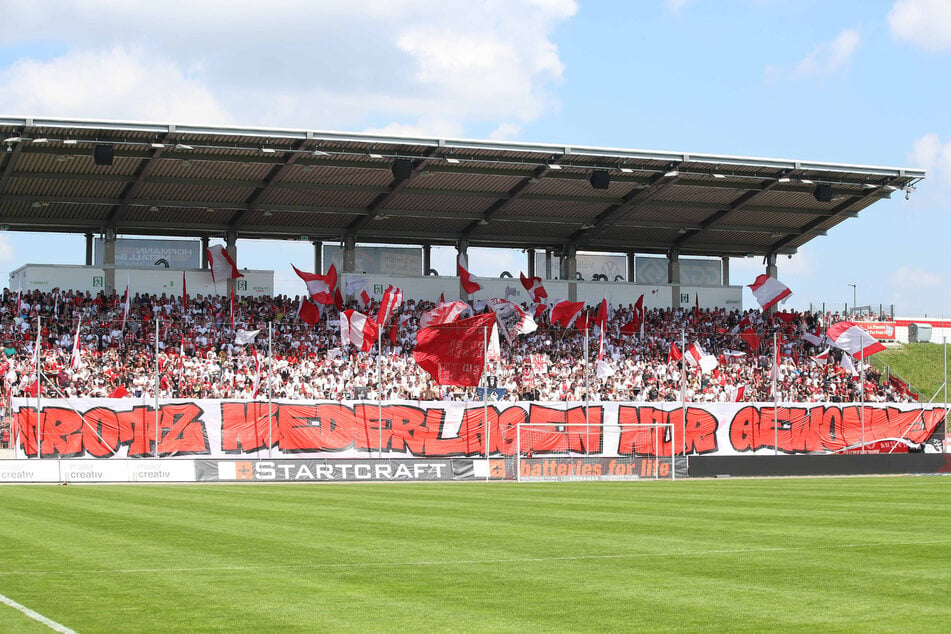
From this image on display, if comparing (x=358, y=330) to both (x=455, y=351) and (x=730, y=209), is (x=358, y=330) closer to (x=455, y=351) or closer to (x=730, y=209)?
(x=455, y=351)

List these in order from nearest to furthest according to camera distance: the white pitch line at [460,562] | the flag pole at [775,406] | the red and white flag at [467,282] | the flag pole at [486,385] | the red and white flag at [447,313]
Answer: the white pitch line at [460,562], the flag pole at [486,385], the flag pole at [775,406], the red and white flag at [447,313], the red and white flag at [467,282]

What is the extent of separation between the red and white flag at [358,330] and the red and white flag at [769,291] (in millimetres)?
21159

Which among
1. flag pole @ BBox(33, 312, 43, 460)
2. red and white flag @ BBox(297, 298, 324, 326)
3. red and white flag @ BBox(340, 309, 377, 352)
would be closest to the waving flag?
red and white flag @ BBox(340, 309, 377, 352)

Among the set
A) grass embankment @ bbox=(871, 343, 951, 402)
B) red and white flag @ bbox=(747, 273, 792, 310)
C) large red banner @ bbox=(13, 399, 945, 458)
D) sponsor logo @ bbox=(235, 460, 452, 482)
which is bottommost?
sponsor logo @ bbox=(235, 460, 452, 482)

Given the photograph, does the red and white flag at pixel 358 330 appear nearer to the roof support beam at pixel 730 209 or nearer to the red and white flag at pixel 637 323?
the red and white flag at pixel 637 323

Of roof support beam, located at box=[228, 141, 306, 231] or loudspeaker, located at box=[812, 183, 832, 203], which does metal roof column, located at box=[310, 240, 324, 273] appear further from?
loudspeaker, located at box=[812, 183, 832, 203]

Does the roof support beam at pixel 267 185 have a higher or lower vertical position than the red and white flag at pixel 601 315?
higher

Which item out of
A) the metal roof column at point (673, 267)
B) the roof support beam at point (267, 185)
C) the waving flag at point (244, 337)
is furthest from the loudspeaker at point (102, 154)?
the metal roof column at point (673, 267)

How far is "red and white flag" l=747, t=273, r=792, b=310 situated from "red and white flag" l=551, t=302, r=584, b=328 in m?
9.94

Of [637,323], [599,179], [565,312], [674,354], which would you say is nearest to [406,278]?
[565,312]

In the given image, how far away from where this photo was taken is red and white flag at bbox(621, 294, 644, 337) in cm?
5521

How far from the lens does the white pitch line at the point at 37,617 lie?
30.6 ft

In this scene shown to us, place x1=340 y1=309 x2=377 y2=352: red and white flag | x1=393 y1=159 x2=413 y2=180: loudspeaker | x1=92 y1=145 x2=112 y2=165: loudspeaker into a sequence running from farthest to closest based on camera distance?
1. x1=393 y1=159 x2=413 y2=180: loudspeaker
2. x1=340 y1=309 x2=377 y2=352: red and white flag
3. x1=92 y1=145 x2=112 y2=165: loudspeaker

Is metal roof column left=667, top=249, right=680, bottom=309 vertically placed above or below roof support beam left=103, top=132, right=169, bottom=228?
below
